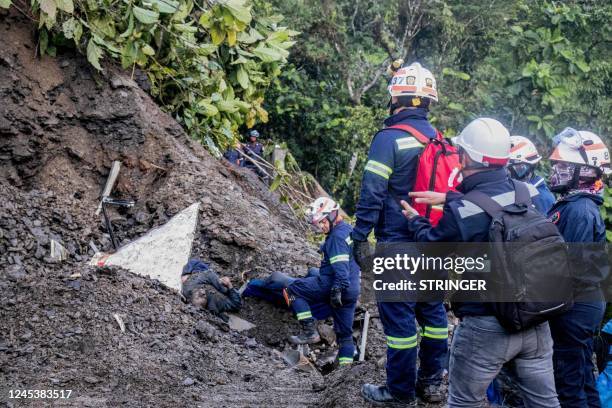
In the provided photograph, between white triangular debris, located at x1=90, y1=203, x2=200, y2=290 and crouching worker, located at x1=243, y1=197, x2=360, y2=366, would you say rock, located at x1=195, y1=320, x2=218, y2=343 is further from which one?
crouching worker, located at x1=243, y1=197, x2=360, y2=366

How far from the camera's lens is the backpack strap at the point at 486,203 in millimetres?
4027

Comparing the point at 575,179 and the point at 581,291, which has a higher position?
the point at 575,179

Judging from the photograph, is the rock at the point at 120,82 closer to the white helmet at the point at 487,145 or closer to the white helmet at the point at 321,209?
the white helmet at the point at 321,209

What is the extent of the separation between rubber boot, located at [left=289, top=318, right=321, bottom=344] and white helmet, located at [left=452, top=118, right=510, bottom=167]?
17.2 feet

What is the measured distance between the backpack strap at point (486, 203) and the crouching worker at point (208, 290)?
518cm

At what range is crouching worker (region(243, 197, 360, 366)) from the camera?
26.8 feet

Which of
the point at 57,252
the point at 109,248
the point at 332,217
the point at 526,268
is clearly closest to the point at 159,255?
the point at 109,248

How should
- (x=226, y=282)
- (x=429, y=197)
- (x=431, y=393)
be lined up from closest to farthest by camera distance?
1. (x=429, y=197)
2. (x=431, y=393)
3. (x=226, y=282)

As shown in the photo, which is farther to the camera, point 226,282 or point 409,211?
point 226,282

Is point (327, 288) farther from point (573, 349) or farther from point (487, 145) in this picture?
point (487, 145)

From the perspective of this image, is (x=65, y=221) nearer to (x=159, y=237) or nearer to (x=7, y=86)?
(x=159, y=237)

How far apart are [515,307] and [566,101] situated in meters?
14.2

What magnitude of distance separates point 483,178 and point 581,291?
148cm

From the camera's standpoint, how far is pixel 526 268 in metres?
3.93
